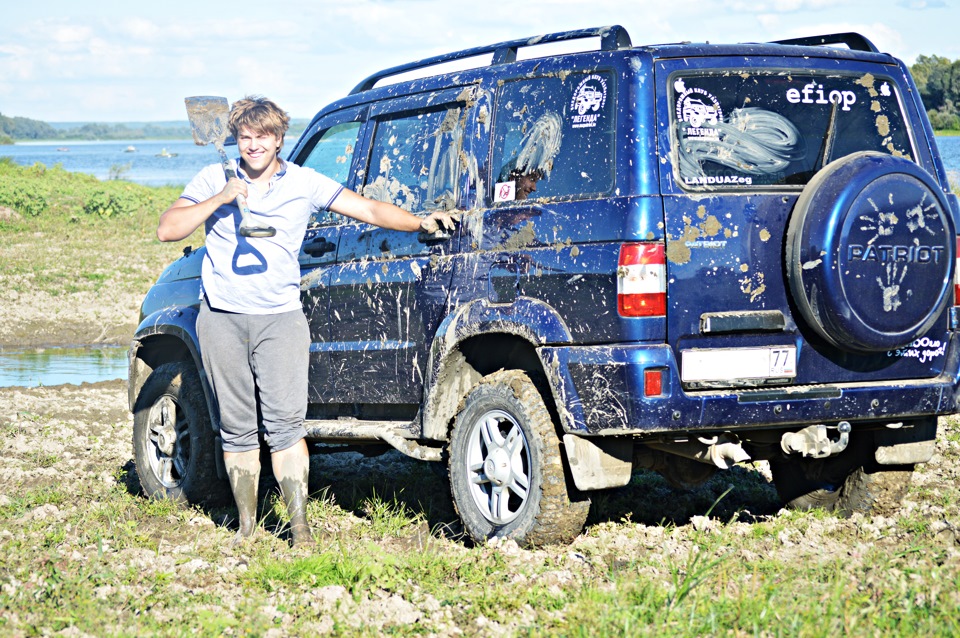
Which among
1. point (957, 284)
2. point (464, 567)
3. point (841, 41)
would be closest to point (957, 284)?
point (957, 284)

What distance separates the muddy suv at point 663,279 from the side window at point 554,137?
1 cm

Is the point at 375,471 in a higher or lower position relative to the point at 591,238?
lower

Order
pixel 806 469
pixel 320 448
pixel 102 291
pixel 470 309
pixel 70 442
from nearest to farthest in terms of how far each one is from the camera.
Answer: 1. pixel 470 309
2. pixel 806 469
3. pixel 320 448
4. pixel 70 442
5. pixel 102 291

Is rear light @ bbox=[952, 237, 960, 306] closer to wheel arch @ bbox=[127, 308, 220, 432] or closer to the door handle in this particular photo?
the door handle

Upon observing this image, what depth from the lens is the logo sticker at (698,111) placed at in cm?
489

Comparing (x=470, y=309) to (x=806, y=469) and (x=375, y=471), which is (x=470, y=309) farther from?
(x=375, y=471)

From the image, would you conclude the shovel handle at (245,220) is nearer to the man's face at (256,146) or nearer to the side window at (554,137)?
the man's face at (256,146)

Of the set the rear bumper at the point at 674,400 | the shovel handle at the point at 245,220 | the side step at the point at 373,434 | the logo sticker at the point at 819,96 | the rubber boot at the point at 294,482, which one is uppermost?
the logo sticker at the point at 819,96

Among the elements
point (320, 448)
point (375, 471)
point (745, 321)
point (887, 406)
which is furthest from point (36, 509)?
point (887, 406)

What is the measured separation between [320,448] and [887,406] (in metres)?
3.41

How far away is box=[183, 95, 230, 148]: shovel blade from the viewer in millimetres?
5727

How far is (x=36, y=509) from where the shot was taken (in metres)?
6.31

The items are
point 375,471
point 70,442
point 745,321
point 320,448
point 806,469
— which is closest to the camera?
point 745,321

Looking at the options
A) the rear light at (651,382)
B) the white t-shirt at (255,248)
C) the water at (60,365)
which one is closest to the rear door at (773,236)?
the rear light at (651,382)
